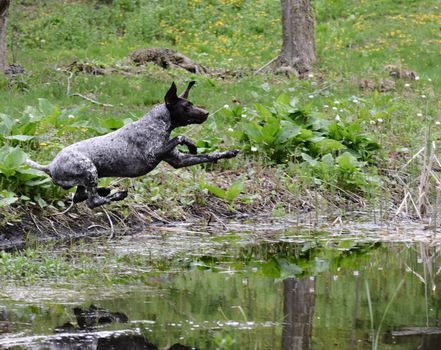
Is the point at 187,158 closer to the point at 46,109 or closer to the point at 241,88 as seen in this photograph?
the point at 46,109

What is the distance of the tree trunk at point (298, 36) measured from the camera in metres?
22.2

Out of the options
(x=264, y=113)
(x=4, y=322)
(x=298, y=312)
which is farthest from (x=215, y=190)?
(x=4, y=322)

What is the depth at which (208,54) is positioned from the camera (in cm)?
2588

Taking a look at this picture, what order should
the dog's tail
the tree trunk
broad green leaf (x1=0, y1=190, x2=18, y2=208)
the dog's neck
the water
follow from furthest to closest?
the tree trunk, the dog's tail, broad green leaf (x1=0, y1=190, x2=18, y2=208), the dog's neck, the water

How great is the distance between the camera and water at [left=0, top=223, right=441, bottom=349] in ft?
21.7

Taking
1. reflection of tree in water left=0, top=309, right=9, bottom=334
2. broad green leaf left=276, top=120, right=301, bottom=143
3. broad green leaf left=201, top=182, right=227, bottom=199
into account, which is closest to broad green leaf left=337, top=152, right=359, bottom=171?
broad green leaf left=276, top=120, right=301, bottom=143

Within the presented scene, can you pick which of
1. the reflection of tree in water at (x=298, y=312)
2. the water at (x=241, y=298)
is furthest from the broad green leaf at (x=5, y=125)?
the reflection of tree in water at (x=298, y=312)

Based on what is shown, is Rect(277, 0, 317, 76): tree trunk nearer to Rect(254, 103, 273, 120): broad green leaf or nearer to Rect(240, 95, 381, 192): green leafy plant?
Rect(240, 95, 381, 192): green leafy plant

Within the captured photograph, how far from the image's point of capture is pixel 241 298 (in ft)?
25.8

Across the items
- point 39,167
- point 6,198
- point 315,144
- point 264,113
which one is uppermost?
point 264,113

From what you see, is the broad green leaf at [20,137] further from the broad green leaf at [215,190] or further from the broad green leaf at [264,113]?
the broad green leaf at [264,113]

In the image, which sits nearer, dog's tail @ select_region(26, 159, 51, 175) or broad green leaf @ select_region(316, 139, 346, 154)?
dog's tail @ select_region(26, 159, 51, 175)

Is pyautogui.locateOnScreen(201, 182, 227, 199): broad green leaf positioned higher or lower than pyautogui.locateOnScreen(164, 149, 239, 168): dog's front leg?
lower

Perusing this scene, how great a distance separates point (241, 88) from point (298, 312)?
1246 centimetres
